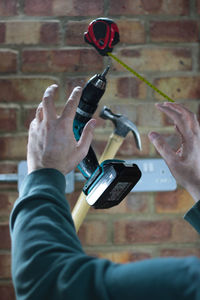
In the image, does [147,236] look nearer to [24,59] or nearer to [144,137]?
[144,137]

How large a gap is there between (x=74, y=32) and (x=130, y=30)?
161mm

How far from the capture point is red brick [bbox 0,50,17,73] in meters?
1.00

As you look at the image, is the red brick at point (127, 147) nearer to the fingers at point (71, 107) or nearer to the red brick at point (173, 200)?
the red brick at point (173, 200)

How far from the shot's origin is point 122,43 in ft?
3.27

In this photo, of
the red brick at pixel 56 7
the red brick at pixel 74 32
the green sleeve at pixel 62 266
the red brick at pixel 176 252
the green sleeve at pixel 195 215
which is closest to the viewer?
the green sleeve at pixel 62 266

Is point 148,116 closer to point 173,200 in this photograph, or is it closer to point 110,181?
point 173,200

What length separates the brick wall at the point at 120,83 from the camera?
0.99 metres

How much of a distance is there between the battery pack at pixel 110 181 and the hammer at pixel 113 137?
0.22m

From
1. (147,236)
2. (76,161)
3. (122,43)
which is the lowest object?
(147,236)

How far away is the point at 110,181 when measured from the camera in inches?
24.2

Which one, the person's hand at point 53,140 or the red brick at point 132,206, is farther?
the red brick at point 132,206

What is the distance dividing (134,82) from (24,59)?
11.3 inches

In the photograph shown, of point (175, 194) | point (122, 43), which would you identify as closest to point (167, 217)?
point (175, 194)

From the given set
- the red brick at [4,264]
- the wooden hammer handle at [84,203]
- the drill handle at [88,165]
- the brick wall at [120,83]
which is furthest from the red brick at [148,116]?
the red brick at [4,264]
